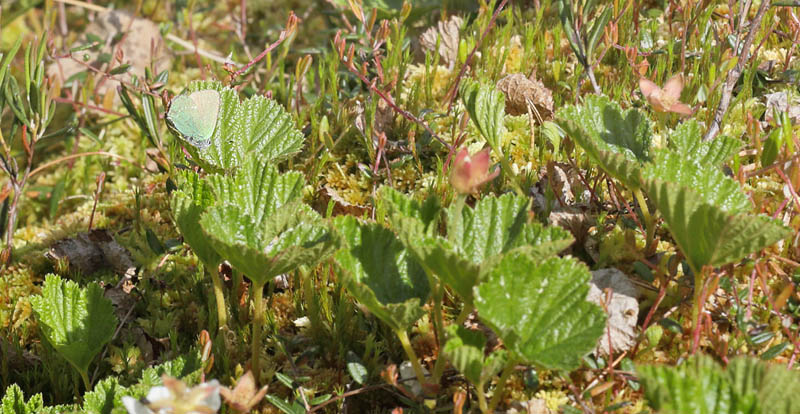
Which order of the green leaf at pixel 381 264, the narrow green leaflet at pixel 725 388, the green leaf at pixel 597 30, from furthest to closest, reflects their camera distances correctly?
1. the green leaf at pixel 597 30
2. the green leaf at pixel 381 264
3. the narrow green leaflet at pixel 725 388

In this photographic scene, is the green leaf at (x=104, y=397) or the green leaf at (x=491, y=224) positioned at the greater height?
the green leaf at (x=491, y=224)

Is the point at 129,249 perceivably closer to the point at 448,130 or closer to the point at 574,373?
the point at 448,130

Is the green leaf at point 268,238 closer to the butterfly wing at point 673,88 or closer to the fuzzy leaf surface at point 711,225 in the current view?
the fuzzy leaf surface at point 711,225

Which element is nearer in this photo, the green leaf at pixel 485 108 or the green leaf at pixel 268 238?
the green leaf at pixel 268 238

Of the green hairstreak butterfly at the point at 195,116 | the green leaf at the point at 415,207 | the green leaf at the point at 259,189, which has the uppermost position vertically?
the green hairstreak butterfly at the point at 195,116

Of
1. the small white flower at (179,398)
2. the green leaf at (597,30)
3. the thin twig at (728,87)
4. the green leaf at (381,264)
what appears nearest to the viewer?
the small white flower at (179,398)

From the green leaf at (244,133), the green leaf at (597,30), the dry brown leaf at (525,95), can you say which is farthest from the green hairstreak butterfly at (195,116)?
the green leaf at (597,30)

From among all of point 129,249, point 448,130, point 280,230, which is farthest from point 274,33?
point 280,230
